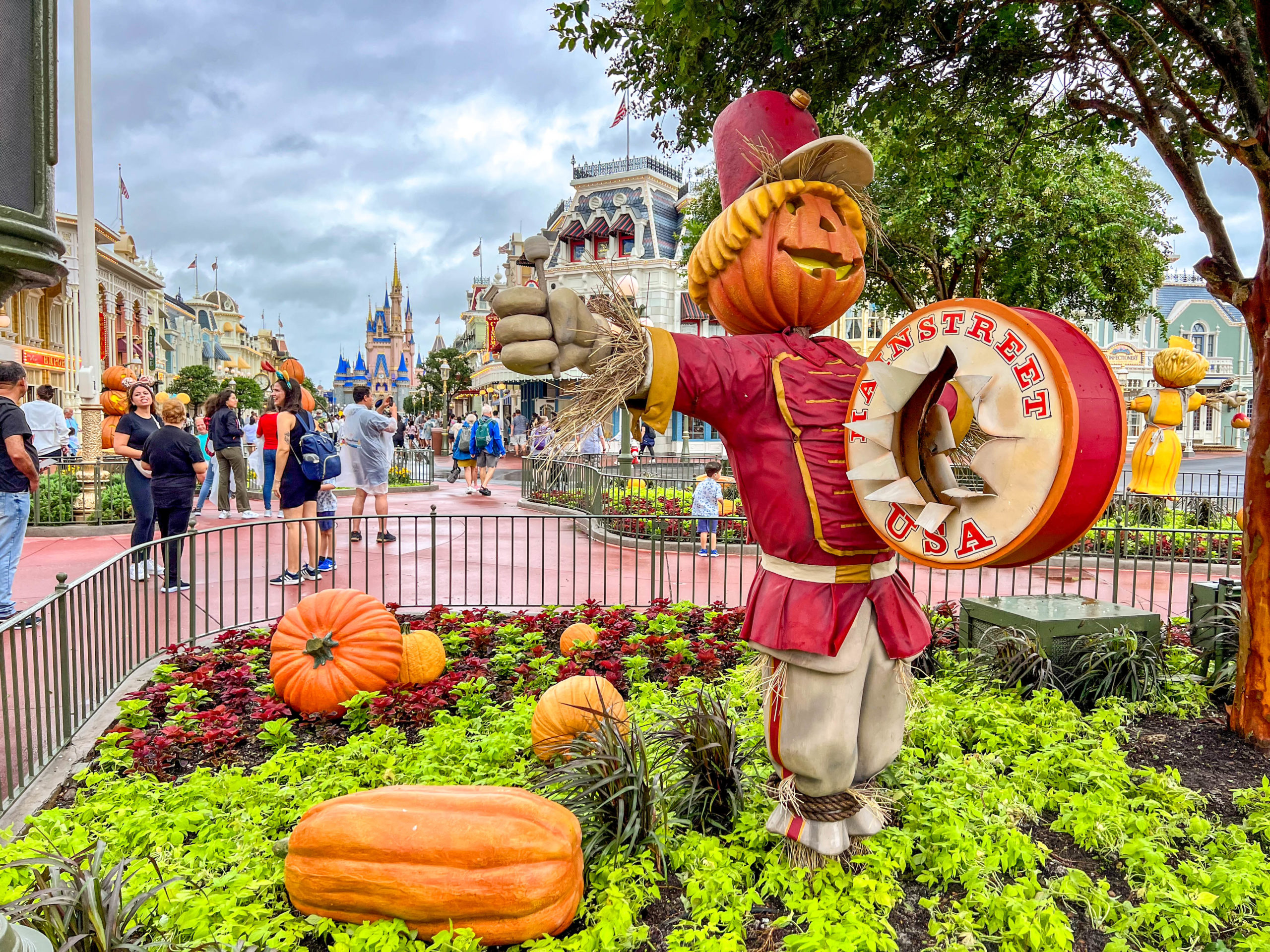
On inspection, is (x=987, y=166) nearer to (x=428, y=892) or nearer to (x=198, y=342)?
(x=428, y=892)

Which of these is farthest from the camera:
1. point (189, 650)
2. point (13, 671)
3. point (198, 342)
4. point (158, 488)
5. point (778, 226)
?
point (198, 342)

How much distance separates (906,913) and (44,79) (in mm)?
3885

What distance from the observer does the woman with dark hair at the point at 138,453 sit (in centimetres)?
778

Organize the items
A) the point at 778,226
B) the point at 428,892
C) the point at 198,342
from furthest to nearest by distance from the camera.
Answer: the point at 198,342, the point at 778,226, the point at 428,892

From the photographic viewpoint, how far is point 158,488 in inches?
294

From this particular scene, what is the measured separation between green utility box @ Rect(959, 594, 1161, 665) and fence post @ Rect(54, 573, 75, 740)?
19.1ft

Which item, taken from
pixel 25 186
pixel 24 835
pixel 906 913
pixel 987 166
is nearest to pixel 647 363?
pixel 25 186

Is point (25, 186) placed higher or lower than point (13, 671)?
higher

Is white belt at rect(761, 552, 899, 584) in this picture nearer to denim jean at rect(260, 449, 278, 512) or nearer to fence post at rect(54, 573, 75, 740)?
fence post at rect(54, 573, 75, 740)

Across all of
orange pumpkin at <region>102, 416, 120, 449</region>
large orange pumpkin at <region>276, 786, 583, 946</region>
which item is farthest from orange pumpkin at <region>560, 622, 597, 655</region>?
orange pumpkin at <region>102, 416, 120, 449</region>

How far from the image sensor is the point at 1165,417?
38.1 feet

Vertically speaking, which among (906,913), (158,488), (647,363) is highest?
(647,363)

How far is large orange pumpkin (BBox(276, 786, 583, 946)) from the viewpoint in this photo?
270 centimetres

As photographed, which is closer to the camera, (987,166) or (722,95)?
(722,95)
